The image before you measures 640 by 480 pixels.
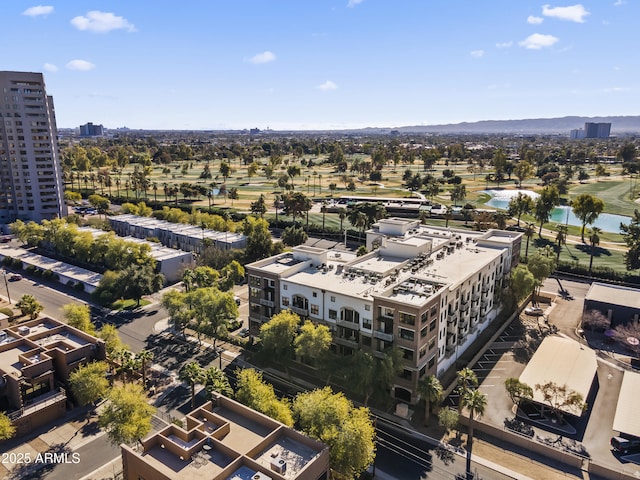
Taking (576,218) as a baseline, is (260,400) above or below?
above

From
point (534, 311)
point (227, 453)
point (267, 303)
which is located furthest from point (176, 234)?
point (227, 453)

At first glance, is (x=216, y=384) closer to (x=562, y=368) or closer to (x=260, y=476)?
(x=260, y=476)

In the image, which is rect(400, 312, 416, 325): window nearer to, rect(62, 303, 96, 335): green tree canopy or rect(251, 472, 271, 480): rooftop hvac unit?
rect(251, 472, 271, 480): rooftop hvac unit

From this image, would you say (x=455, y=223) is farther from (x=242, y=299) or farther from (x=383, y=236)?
(x=242, y=299)

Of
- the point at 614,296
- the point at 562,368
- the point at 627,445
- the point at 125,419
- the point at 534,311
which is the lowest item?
the point at 627,445

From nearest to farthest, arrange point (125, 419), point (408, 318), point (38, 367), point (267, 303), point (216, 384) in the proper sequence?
point (125, 419) < point (216, 384) < point (408, 318) < point (38, 367) < point (267, 303)

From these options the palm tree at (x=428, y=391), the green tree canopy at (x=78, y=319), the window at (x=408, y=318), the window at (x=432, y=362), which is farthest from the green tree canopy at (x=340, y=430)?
the green tree canopy at (x=78, y=319)

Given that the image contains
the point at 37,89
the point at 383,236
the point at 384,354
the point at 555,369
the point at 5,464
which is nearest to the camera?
the point at 5,464

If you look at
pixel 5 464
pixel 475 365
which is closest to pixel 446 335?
pixel 475 365
